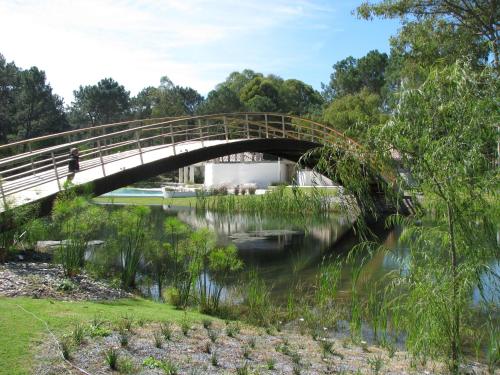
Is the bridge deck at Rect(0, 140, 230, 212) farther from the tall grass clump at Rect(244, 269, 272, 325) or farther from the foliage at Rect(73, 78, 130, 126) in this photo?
the foliage at Rect(73, 78, 130, 126)

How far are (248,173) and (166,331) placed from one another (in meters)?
33.6

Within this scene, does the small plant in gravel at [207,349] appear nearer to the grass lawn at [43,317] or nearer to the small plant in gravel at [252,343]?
the small plant in gravel at [252,343]

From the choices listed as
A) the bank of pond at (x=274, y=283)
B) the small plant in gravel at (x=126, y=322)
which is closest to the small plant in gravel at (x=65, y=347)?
the small plant in gravel at (x=126, y=322)

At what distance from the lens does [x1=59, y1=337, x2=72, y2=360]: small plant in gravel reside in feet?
17.3

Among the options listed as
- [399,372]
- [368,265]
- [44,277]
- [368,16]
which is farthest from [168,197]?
[399,372]

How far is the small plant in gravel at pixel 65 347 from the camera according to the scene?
5.28 m

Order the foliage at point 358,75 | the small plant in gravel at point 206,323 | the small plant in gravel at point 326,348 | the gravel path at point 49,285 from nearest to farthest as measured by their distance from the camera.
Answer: the small plant in gravel at point 326,348 < the small plant in gravel at point 206,323 < the gravel path at point 49,285 < the foliage at point 358,75

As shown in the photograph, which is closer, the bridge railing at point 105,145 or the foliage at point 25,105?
the bridge railing at point 105,145

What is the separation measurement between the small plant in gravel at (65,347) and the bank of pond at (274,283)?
3.29m

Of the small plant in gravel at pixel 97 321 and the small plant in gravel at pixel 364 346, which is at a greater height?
the small plant in gravel at pixel 97 321

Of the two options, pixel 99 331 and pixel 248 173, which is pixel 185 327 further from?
pixel 248 173

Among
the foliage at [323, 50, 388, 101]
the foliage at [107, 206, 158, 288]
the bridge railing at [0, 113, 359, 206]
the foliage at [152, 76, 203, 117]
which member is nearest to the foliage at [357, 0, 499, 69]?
the bridge railing at [0, 113, 359, 206]

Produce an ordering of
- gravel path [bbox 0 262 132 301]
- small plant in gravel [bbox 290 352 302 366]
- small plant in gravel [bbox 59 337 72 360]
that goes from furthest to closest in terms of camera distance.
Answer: gravel path [bbox 0 262 132 301] → small plant in gravel [bbox 290 352 302 366] → small plant in gravel [bbox 59 337 72 360]

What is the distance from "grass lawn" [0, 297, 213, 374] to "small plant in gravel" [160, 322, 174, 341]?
41 cm
